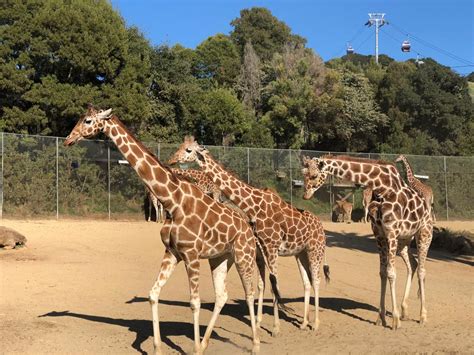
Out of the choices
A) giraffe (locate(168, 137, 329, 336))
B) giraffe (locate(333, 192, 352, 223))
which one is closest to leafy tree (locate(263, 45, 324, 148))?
giraffe (locate(333, 192, 352, 223))

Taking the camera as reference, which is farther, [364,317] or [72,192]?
[72,192]

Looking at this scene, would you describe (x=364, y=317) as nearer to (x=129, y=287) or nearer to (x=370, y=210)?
(x=370, y=210)

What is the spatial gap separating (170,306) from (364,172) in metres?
4.11

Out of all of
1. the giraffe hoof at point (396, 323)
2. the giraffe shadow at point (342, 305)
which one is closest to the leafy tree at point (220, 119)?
the giraffe shadow at point (342, 305)

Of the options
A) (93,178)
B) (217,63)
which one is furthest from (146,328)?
(217,63)

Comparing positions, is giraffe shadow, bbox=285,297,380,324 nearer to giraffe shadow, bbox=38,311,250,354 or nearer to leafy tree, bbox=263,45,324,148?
giraffe shadow, bbox=38,311,250,354

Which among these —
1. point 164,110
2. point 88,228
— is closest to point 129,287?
point 88,228

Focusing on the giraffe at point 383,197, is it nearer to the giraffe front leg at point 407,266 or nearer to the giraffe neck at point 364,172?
the giraffe neck at point 364,172

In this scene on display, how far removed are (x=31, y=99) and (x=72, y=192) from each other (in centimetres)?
569

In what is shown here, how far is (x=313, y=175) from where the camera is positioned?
334 inches

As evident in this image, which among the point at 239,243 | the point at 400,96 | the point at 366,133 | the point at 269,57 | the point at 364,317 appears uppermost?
the point at 269,57

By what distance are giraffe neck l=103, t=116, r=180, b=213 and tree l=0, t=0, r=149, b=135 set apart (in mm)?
18665

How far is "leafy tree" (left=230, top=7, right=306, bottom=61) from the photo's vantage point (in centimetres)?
5200

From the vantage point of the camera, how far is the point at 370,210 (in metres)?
9.07
